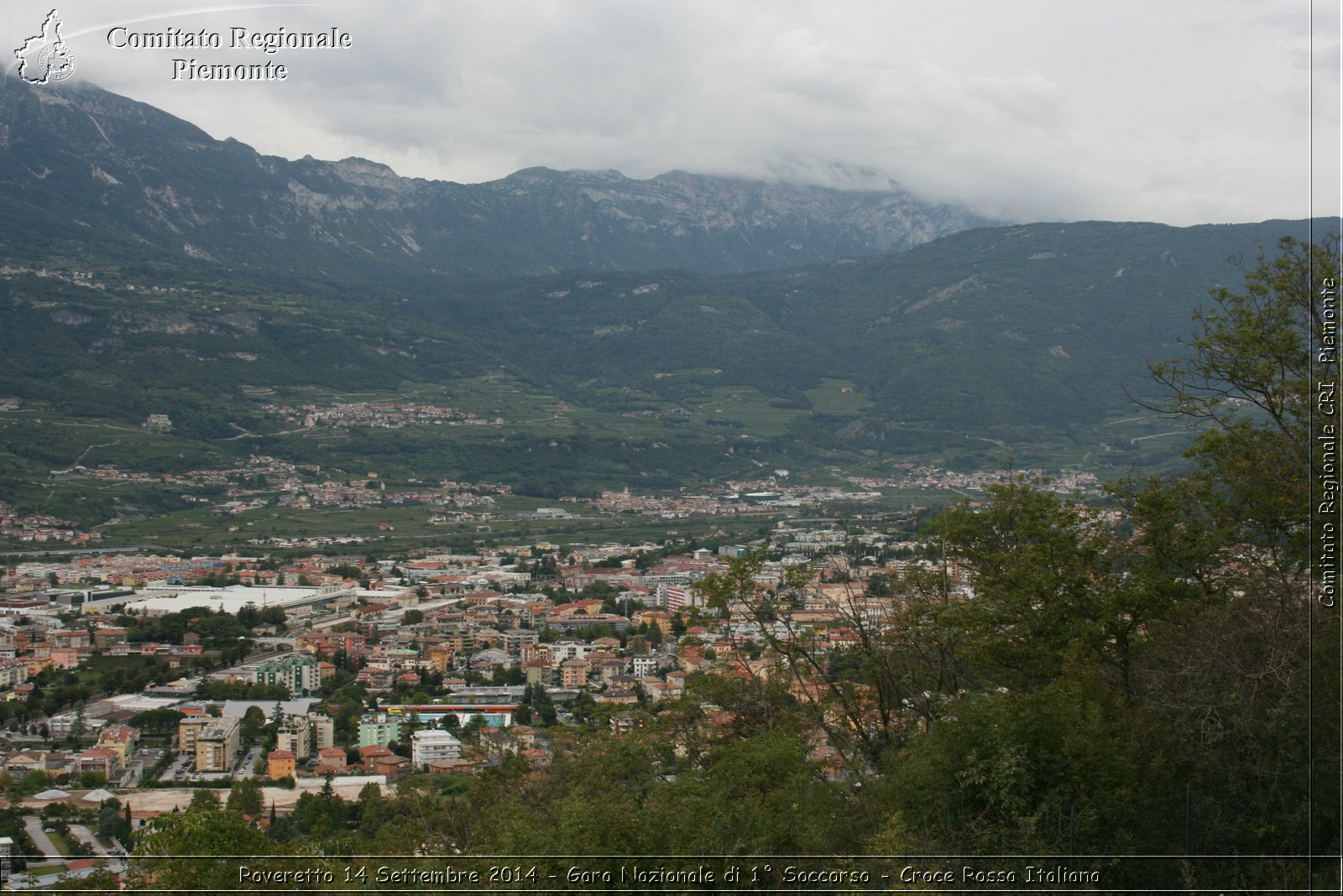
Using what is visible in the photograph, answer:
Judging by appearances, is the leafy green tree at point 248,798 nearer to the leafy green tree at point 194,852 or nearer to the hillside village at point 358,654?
the hillside village at point 358,654

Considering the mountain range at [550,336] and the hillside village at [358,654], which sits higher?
the mountain range at [550,336]

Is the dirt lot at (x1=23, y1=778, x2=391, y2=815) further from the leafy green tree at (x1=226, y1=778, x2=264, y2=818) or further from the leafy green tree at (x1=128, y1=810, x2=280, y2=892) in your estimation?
the leafy green tree at (x1=128, y1=810, x2=280, y2=892)

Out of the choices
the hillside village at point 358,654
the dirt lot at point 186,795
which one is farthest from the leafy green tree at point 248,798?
the hillside village at point 358,654

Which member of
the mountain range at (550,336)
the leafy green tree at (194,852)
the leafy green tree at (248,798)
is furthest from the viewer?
the mountain range at (550,336)

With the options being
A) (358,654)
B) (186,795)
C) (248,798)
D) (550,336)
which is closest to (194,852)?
(248,798)

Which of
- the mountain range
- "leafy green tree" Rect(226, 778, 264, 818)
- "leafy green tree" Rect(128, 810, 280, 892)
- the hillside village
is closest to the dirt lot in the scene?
the hillside village

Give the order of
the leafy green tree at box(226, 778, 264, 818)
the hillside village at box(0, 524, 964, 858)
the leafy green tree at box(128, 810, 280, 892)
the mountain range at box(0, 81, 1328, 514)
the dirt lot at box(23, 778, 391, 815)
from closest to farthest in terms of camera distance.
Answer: the leafy green tree at box(128, 810, 280, 892)
the leafy green tree at box(226, 778, 264, 818)
the hillside village at box(0, 524, 964, 858)
the dirt lot at box(23, 778, 391, 815)
the mountain range at box(0, 81, 1328, 514)

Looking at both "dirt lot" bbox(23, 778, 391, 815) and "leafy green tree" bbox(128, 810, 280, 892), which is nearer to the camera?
"leafy green tree" bbox(128, 810, 280, 892)

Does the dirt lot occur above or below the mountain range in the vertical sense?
below

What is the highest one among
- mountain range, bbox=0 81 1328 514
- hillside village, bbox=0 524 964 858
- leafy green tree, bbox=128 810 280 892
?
mountain range, bbox=0 81 1328 514

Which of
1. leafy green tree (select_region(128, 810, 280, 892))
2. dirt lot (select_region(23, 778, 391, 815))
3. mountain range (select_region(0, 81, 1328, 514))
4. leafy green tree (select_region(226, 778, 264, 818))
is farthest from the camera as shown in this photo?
mountain range (select_region(0, 81, 1328, 514))

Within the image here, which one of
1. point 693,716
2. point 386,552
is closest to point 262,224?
point 386,552

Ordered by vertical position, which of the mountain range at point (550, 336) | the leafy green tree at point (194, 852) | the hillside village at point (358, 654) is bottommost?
the hillside village at point (358, 654)

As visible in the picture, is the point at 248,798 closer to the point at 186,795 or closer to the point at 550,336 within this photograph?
the point at 186,795
